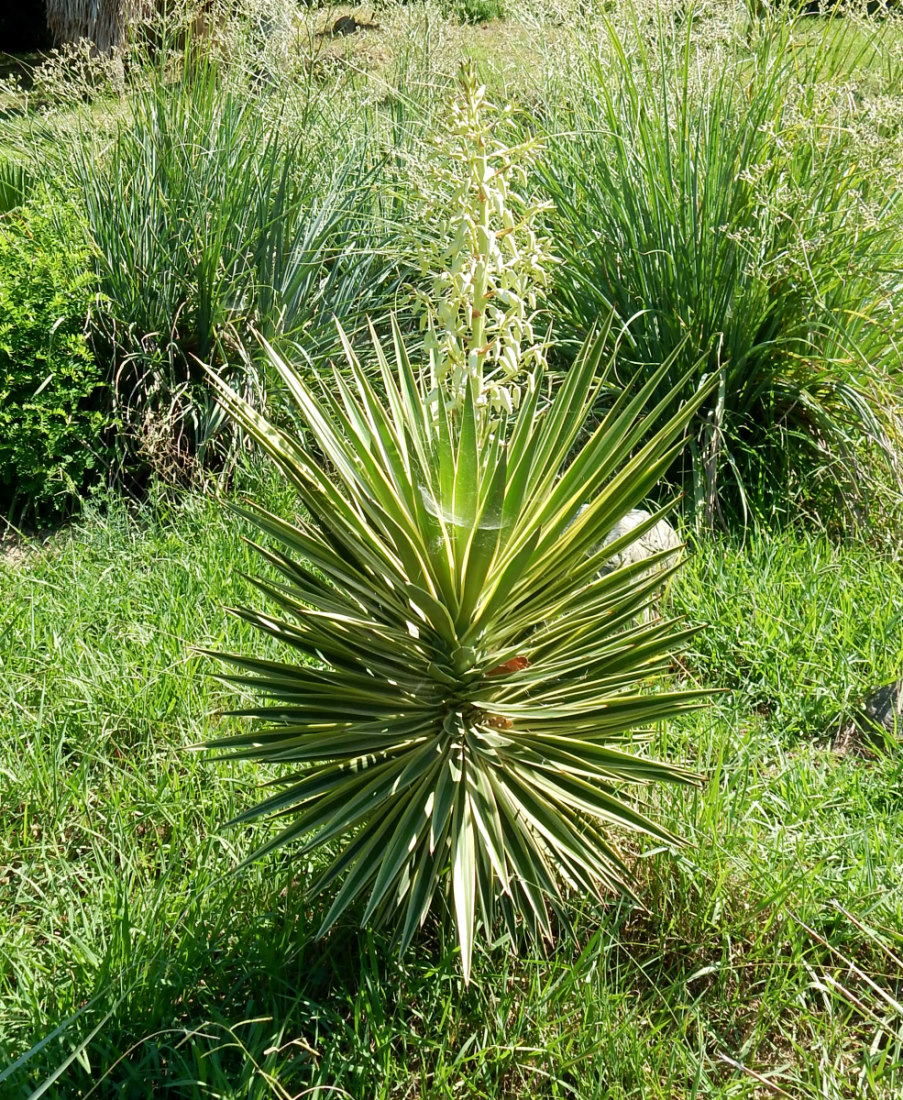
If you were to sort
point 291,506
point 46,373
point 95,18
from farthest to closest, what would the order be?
point 95,18 → point 46,373 → point 291,506

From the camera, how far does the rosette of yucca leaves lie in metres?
1.93

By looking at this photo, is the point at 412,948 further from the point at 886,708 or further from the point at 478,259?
the point at 886,708

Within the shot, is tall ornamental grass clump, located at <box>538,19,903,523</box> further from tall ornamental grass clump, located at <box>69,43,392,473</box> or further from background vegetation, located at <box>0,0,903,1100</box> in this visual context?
tall ornamental grass clump, located at <box>69,43,392,473</box>

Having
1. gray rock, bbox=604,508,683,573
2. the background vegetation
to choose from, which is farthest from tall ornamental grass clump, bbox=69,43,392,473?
gray rock, bbox=604,508,683,573

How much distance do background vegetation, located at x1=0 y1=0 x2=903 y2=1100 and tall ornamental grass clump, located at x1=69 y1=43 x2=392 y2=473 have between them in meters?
0.02

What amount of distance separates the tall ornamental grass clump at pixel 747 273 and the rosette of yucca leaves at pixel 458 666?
1961 mm

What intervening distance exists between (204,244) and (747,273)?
2.27 metres

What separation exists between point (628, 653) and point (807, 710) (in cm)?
135

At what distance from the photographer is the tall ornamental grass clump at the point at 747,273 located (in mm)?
3973

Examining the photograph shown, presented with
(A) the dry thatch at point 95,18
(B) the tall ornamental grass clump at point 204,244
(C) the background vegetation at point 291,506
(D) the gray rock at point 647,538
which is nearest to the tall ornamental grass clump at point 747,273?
(C) the background vegetation at point 291,506

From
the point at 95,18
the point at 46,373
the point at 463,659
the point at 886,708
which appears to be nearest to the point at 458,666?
the point at 463,659

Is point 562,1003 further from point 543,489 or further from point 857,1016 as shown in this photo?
point 543,489

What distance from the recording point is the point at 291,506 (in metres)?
4.12

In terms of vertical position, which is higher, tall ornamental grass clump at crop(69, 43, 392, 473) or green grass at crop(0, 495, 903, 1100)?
tall ornamental grass clump at crop(69, 43, 392, 473)
